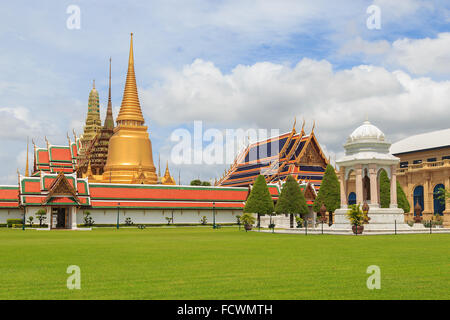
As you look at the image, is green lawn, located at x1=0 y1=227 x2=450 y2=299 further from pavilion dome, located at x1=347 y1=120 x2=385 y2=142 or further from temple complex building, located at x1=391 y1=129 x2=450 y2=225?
temple complex building, located at x1=391 y1=129 x2=450 y2=225

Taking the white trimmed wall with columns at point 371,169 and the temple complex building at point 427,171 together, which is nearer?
the white trimmed wall with columns at point 371,169

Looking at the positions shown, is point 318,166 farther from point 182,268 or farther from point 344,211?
point 182,268

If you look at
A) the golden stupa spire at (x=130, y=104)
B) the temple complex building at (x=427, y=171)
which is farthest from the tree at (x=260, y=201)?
the golden stupa spire at (x=130, y=104)

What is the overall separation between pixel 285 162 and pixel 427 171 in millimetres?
29466

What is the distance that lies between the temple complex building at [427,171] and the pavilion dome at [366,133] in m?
21.0

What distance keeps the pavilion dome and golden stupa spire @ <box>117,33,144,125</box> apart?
4665 centimetres

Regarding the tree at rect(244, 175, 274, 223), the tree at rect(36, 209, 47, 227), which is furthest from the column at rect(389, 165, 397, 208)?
the tree at rect(36, 209, 47, 227)

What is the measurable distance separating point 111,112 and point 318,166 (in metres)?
45.4

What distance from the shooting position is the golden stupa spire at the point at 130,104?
84375mm

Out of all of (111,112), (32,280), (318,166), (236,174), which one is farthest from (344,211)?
(111,112)

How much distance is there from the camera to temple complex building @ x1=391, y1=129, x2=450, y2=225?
65.3 meters

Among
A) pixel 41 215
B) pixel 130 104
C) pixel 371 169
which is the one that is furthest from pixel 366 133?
pixel 130 104

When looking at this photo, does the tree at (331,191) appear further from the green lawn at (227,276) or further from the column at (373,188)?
the green lawn at (227,276)
